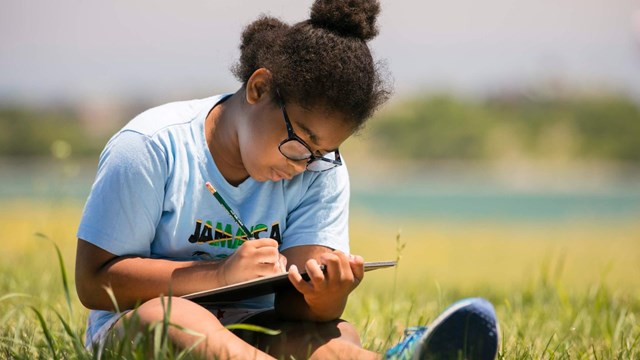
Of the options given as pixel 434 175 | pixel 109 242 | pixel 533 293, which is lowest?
pixel 434 175

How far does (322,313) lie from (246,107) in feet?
1.74

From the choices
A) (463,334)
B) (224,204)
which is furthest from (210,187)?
(463,334)

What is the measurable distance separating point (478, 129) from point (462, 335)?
143 feet

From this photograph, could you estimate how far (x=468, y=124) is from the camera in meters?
45.6

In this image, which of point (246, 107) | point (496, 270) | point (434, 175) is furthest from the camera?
point (434, 175)

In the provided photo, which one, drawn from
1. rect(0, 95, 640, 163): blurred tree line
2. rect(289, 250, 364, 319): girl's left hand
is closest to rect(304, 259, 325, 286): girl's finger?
rect(289, 250, 364, 319): girl's left hand

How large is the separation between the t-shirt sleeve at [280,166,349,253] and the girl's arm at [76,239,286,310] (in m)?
0.26

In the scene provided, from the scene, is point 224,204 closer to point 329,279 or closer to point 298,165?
point 298,165

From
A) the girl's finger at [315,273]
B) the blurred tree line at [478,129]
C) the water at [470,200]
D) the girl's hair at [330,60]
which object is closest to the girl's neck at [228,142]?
the girl's hair at [330,60]

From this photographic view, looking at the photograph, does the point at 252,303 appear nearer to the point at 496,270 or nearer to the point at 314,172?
the point at 314,172

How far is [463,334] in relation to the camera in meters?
1.77

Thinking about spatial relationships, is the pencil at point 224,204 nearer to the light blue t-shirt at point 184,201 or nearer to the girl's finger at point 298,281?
the light blue t-shirt at point 184,201

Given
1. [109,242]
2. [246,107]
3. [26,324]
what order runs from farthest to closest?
[26,324] → [246,107] → [109,242]

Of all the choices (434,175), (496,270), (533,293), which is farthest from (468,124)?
(533,293)
